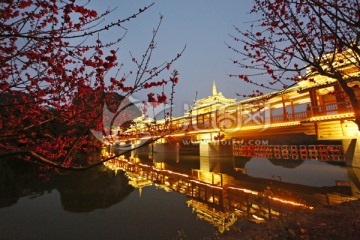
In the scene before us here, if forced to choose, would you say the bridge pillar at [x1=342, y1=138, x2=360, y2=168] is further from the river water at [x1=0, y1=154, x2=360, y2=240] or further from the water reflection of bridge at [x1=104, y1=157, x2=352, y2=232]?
the water reflection of bridge at [x1=104, y1=157, x2=352, y2=232]

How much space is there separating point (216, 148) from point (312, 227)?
24.0 meters

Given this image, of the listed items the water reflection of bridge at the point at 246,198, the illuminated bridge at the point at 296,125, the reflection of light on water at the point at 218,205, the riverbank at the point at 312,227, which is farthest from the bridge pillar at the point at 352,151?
the riverbank at the point at 312,227

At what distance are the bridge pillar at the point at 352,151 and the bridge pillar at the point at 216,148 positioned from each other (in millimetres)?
13985

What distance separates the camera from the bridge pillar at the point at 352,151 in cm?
1368

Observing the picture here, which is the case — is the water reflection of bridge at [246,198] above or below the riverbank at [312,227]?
below

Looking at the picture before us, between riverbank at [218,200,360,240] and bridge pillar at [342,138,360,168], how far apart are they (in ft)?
37.0

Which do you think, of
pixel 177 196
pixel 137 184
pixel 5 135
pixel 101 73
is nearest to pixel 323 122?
pixel 177 196

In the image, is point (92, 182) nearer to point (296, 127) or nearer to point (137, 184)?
point (137, 184)

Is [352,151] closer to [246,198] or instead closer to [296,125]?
[296,125]

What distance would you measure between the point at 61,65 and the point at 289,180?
1299 centimetres

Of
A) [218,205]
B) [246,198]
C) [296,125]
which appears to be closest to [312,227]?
[246,198]

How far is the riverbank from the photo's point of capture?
12.4 feet

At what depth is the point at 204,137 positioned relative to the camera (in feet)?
91.8

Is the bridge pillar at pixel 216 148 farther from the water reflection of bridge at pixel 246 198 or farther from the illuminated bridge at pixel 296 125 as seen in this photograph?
the water reflection of bridge at pixel 246 198
